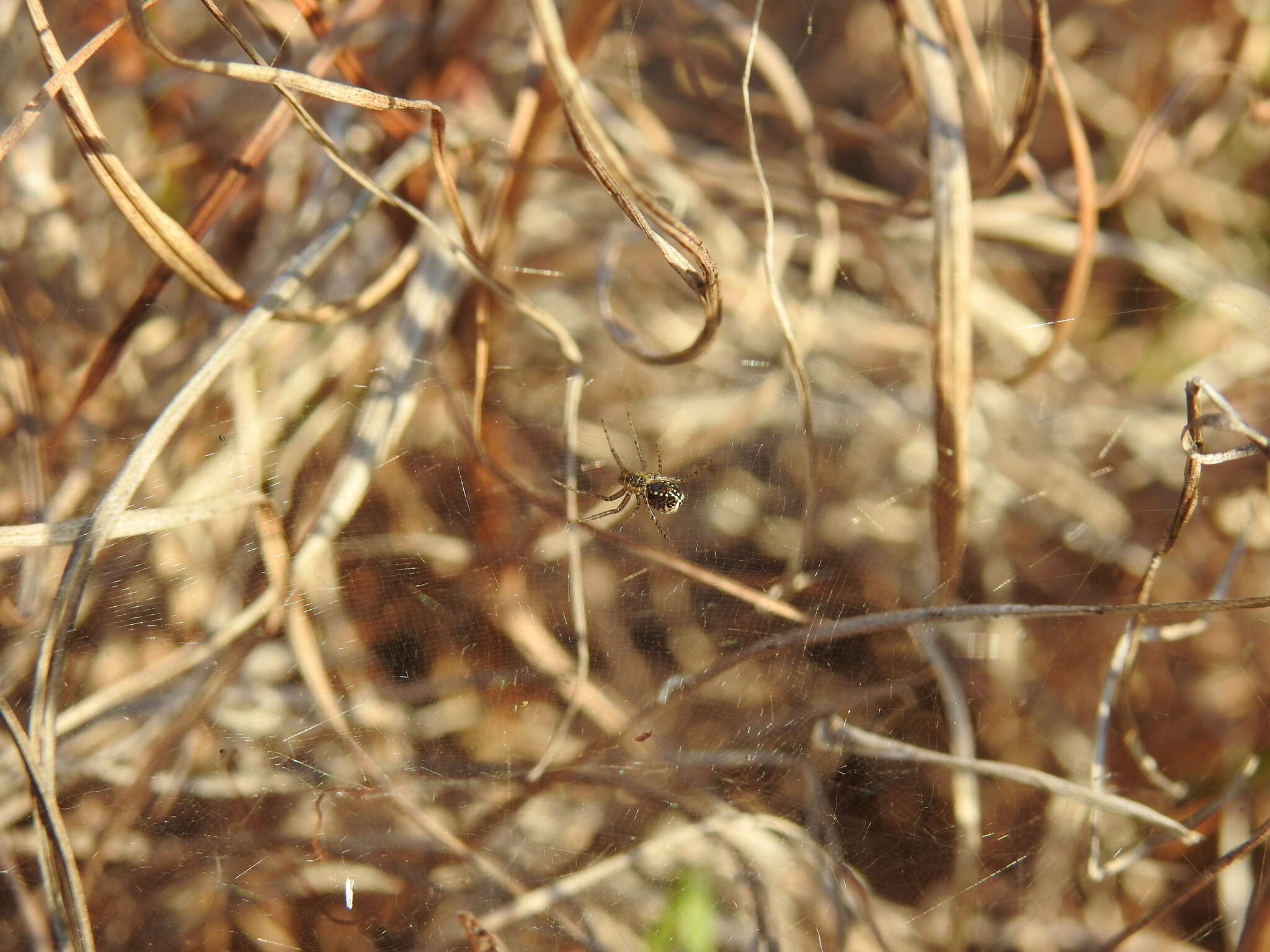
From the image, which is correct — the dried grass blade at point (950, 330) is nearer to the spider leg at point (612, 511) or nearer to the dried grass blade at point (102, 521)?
the spider leg at point (612, 511)

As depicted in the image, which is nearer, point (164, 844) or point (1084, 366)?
point (164, 844)

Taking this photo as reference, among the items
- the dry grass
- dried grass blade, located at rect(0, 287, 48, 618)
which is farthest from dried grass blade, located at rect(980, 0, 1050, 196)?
dried grass blade, located at rect(0, 287, 48, 618)

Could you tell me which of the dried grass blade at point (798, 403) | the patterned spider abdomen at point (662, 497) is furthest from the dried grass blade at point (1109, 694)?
the patterned spider abdomen at point (662, 497)

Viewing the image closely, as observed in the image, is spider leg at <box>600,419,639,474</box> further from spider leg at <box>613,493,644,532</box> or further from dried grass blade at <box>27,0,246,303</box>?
dried grass blade at <box>27,0,246,303</box>

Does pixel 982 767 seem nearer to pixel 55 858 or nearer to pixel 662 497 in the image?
pixel 662 497

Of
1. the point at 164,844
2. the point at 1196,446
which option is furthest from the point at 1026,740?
the point at 164,844

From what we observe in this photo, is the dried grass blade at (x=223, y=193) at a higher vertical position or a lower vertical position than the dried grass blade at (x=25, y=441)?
higher

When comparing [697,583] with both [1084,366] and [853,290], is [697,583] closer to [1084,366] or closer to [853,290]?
[853,290]
